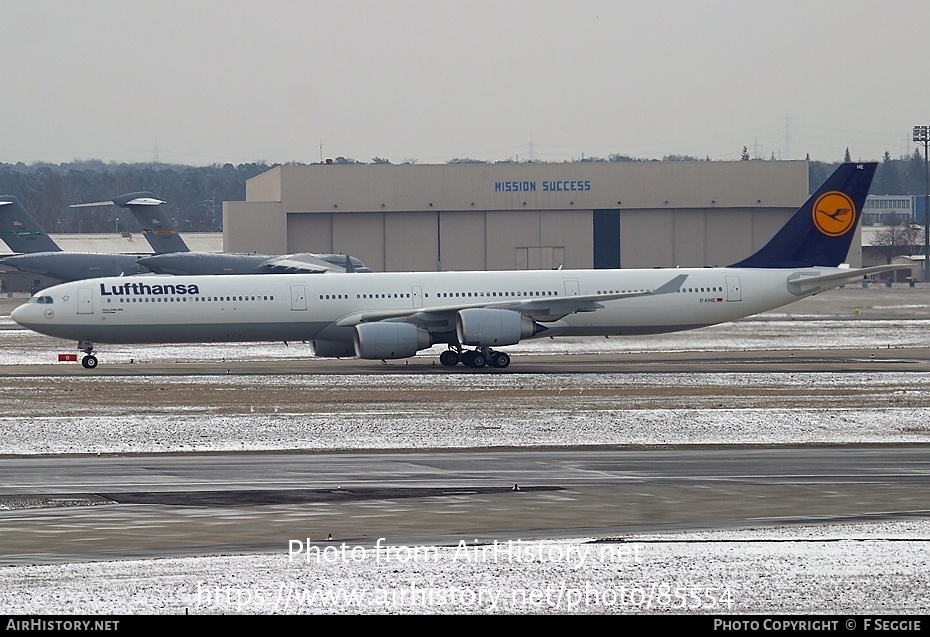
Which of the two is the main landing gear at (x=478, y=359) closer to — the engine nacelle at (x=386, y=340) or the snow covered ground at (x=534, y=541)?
the engine nacelle at (x=386, y=340)

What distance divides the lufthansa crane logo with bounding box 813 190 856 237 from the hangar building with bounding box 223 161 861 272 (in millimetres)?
50176

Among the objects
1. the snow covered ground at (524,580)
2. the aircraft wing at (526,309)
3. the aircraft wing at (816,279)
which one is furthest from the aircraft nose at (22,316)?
the snow covered ground at (524,580)

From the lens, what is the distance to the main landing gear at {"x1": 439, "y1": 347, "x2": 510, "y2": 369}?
45.9 meters

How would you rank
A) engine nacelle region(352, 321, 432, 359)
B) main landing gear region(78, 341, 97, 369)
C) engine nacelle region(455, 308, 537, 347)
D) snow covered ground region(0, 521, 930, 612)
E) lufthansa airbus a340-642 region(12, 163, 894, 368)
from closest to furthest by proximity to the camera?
1. snow covered ground region(0, 521, 930, 612)
2. engine nacelle region(352, 321, 432, 359)
3. engine nacelle region(455, 308, 537, 347)
4. lufthansa airbus a340-642 region(12, 163, 894, 368)
5. main landing gear region(78, 341, 97, 369)

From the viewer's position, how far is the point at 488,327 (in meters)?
44.8

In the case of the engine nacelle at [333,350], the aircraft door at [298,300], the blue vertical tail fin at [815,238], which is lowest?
the engine nacelle at [333,350]

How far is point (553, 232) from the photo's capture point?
4021 inches

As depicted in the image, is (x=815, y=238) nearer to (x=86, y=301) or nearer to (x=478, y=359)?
(x=478, y=359)

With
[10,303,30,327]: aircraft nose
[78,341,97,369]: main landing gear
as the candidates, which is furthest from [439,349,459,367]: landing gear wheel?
[10,303,30,327]: aircraft nose

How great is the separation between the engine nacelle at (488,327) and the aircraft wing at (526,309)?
0.66 metres

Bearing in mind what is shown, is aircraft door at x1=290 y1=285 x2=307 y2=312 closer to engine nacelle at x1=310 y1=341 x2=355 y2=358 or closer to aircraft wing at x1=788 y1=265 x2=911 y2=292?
engine nacelle at x1=310 y1=341 x2=355 y2=358

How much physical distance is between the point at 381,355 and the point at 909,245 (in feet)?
353

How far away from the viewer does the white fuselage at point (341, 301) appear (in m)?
45.9
